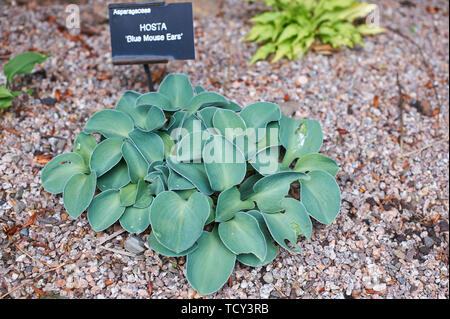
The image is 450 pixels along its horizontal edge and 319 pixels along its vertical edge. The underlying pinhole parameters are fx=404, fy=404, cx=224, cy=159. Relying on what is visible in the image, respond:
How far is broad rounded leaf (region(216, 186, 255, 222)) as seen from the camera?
5.89 feet

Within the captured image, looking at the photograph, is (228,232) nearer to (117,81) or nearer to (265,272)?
(265,272)

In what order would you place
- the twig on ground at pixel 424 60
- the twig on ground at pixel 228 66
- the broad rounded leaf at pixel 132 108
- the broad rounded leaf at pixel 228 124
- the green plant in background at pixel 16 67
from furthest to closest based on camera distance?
the twig on ground at pixel 424 60, the twig on ground at pixel 228 66, the green plant in background at pixel 16 67, the broad rounded leaf at pixel 132 108, the broad rounded leaf at pixel 228 124

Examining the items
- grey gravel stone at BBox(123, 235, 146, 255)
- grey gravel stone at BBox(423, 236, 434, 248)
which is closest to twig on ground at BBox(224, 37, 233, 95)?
grey gravel stone at BBox(123, 235, 146, 255)

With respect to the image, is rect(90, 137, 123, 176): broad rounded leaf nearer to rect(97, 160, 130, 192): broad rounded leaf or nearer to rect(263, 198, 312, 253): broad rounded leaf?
rect(97, 160, 130, 192): broad rounded leaf

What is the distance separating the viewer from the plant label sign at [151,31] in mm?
2127

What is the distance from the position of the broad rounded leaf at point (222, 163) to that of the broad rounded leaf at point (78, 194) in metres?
0.55

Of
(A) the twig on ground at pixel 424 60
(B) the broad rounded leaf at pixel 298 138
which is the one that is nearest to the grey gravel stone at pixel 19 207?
(B) the broad rounded leaf at pixel 298 138

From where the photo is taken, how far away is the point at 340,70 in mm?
2852

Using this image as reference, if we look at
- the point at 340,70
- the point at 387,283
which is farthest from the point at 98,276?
the point at 340,70

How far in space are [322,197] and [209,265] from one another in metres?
0.63

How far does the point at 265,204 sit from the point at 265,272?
1.04ft

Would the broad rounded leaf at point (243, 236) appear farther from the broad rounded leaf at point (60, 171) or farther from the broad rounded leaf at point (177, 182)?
the broad rounded leaf at point (60, 171)

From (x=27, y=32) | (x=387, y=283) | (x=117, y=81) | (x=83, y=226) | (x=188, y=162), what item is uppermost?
(x=27, y=32)

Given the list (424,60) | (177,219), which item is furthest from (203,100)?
(424,60)
